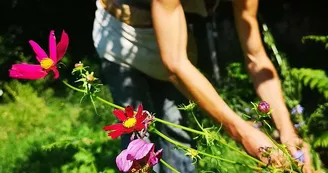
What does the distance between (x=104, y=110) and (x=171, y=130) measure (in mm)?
2253

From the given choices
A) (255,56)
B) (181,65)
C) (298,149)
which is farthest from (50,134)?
(298,149)

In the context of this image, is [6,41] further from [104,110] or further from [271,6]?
[271,6]

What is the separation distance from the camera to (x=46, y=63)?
1429mm

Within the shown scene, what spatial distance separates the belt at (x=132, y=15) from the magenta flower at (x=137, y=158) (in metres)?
1.18

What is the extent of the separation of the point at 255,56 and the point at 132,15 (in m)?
0.48

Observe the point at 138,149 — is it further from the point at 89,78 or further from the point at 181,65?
the point at 181,65

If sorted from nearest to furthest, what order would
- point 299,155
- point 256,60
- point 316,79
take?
point 299,155
point 256,60
point 316,79

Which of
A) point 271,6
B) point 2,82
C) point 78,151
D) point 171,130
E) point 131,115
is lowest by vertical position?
point 2,82

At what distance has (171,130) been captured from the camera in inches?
110

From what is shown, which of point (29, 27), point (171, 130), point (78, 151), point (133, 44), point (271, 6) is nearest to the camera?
point (133, 44)

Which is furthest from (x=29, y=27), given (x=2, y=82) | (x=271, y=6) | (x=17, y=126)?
(x=271, y=6)

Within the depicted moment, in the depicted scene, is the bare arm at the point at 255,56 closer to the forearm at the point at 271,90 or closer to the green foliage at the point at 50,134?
the forearm at the point at 271,90

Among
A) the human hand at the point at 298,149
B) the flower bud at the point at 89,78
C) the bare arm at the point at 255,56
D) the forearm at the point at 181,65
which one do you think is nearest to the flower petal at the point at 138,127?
the flower bud at the point at 89,78

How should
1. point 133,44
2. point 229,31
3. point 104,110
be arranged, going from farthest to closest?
1. point 229,31
2. point 104,110
3. point 133,44
